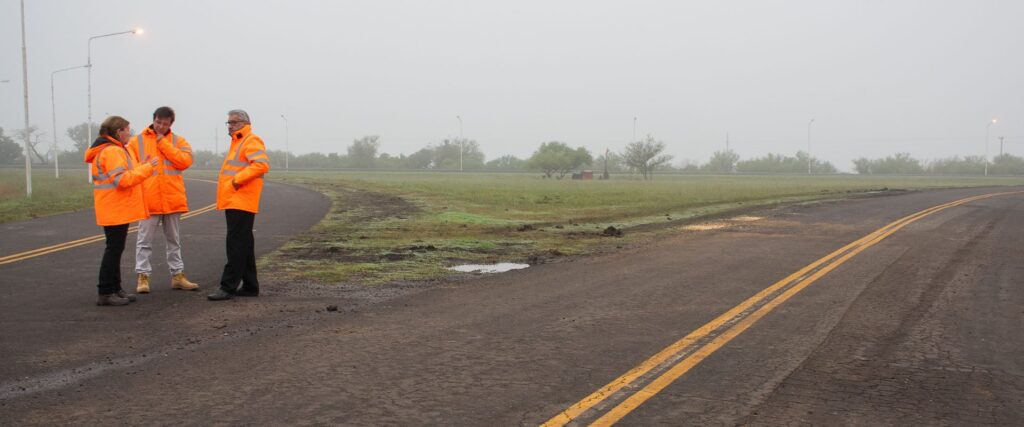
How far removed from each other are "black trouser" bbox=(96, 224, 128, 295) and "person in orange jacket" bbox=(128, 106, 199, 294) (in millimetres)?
301

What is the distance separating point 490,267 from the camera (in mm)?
11328

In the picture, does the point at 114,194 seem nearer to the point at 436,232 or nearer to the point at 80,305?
the point at 80,305

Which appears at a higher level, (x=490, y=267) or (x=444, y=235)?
(x=444, y=235)

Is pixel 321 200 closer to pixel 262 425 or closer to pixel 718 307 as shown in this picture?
pixel 718 307

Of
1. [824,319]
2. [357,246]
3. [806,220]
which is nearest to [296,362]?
[824,319]

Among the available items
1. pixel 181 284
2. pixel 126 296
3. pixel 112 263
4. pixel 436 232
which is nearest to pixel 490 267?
pixel 181 284

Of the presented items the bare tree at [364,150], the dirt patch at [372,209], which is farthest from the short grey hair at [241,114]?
the bare tree at [364,150]

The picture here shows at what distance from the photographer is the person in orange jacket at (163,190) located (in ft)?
27.6

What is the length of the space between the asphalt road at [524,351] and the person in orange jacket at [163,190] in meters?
Answer: 0.48

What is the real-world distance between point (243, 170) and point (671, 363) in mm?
4867

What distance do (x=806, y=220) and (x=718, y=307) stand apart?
13.3 m

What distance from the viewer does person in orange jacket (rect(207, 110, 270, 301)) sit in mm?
8180

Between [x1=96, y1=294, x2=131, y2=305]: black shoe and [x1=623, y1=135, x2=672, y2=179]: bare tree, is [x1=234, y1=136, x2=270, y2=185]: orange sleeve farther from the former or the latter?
[x1=623, y1=135, x2=672, y2=179]: bare tree

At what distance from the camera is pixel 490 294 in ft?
28.5
